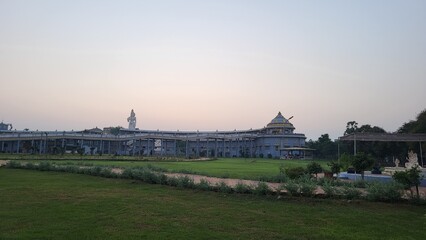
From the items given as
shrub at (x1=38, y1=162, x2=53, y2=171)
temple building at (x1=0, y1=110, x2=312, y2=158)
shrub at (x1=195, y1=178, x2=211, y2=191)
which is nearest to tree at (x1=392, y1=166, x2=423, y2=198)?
shrub at (x1=195, y1=178, x2=211, y2=191)

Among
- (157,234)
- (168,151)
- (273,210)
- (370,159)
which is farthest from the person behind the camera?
(168,151)

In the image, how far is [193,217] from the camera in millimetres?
8547

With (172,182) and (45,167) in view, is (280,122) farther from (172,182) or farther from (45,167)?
(172,182)

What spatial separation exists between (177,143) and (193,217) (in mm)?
103511

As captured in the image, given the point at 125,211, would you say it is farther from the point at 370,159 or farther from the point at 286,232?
the point at 370,159

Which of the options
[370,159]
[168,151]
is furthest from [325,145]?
[370,159]

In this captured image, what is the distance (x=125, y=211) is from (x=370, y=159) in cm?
1219

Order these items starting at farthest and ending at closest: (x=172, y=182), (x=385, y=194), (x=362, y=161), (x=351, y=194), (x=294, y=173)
→ (x=362, y=161)
(x=294, y=173)
(x=172, y=182)
(x=351, y=194)
(x=385, y=194)

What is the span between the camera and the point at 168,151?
374 ft

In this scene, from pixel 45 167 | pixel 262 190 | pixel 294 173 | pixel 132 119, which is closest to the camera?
pixel 262 190

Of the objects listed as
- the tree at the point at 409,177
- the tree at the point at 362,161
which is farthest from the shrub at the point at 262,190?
the tree at the point at 362,161

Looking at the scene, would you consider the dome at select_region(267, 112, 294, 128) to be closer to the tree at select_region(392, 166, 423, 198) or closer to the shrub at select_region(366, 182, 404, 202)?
the tree at select_region(392, 166, 423, 198)

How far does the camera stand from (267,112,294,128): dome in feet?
343

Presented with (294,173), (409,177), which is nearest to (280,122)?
(294,173)
